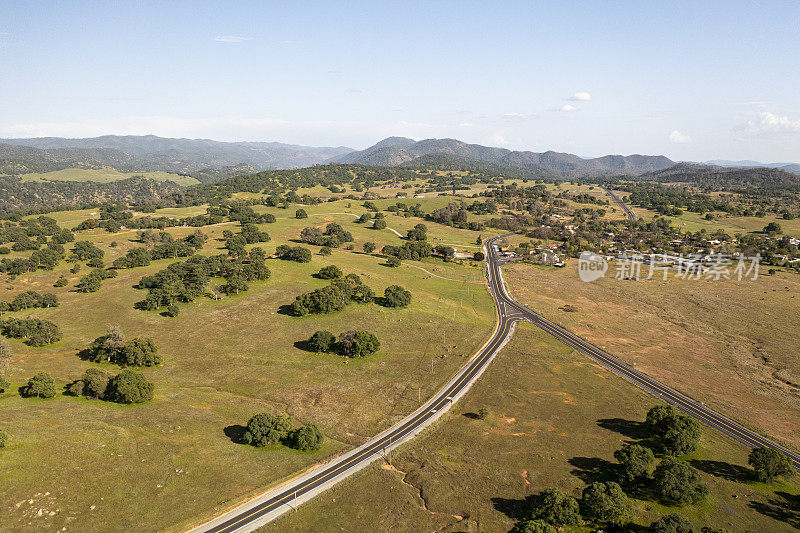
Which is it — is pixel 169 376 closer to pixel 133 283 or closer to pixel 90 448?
pixel 90 448

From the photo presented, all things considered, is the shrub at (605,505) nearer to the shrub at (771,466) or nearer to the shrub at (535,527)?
the shrub at (535,527)

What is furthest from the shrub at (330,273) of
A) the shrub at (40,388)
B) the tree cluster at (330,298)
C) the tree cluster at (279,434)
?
the shrub at (40,388)

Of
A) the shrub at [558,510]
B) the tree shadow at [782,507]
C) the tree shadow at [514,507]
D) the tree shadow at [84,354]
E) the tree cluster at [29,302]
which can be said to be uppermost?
the tree cluster at [29,302]

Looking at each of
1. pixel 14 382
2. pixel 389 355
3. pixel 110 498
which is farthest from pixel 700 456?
pixel 14 382

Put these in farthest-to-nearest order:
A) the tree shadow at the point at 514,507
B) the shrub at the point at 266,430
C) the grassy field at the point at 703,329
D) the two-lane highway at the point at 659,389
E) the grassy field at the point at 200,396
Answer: the grassy field at the point at 703,329 → the two-lane highway at the point at 659,389 → the shrub at the point at 266,430 → the tree shadow at the point at 514,507 → the grassy field at the point at 200,396

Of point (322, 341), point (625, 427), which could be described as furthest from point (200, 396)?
point (625, 427)
